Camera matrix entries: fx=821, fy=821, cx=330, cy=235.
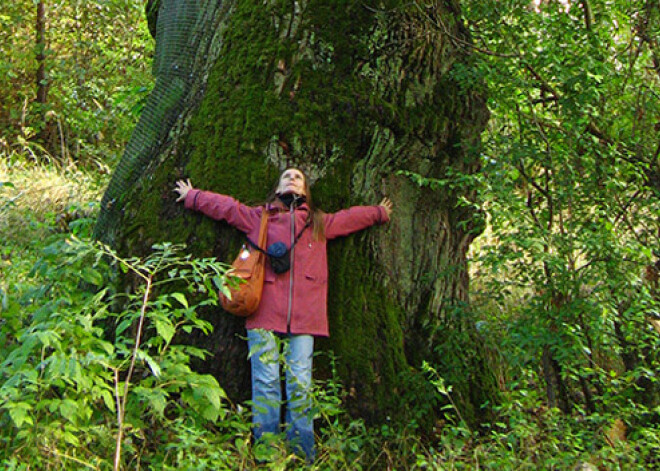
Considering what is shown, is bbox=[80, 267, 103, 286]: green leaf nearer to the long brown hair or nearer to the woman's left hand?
the long brown hair

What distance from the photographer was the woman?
5.53m

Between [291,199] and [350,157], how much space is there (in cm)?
62

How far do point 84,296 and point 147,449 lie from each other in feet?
5.02

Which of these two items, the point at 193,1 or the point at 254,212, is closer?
the point at 254,212

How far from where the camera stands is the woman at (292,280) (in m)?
5.53

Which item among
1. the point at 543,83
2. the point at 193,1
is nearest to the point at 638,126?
the point at 543,83

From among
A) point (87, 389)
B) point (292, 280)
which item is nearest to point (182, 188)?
point (292, 280)

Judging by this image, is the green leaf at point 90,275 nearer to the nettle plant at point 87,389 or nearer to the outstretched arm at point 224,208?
the nettle plant at point 87,389

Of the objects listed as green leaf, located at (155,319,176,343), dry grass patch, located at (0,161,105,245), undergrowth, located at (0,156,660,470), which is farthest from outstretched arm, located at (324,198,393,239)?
dry grass patch, located at (0,161,105,245)

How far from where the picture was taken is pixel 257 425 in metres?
5.43

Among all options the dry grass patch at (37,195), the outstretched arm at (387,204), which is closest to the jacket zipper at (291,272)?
Result: the outstretched arm at (387,204)

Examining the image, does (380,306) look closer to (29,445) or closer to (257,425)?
(257,425)

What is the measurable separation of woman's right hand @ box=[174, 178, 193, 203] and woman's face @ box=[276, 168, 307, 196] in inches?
27.3

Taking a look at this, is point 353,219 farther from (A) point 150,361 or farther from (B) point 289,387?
(A) point 150,361
